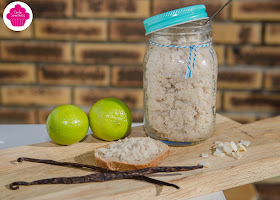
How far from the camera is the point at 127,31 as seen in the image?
1.52 metres

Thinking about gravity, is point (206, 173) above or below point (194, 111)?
below

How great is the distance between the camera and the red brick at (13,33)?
1542 millimetres

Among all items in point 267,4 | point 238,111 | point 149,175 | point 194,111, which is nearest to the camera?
point 149,175

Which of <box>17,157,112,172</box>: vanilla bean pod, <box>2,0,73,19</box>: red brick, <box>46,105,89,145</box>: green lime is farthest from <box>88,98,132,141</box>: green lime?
<box>2,0,73,19</box>: red brick

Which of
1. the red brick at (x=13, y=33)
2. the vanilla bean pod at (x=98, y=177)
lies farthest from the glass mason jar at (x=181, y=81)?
the red brick at (x=13, y=33)

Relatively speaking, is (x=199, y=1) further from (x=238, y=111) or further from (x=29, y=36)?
(x=29, y=36)

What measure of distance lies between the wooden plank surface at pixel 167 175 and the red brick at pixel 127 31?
470mm

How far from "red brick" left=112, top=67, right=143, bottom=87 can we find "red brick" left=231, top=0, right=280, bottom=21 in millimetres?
444

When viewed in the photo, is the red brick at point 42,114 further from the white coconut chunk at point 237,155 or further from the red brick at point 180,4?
the white coconut chunk at point 237,155

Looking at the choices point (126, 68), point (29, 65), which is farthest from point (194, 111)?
point (29, 65)

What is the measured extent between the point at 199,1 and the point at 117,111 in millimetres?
642

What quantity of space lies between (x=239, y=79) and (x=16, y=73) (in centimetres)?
94

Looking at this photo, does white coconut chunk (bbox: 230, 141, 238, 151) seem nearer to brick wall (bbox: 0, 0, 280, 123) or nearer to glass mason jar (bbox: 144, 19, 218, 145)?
glass mason jar (bbox: 144, 19, 218, 145)

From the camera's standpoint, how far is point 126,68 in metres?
1.56
